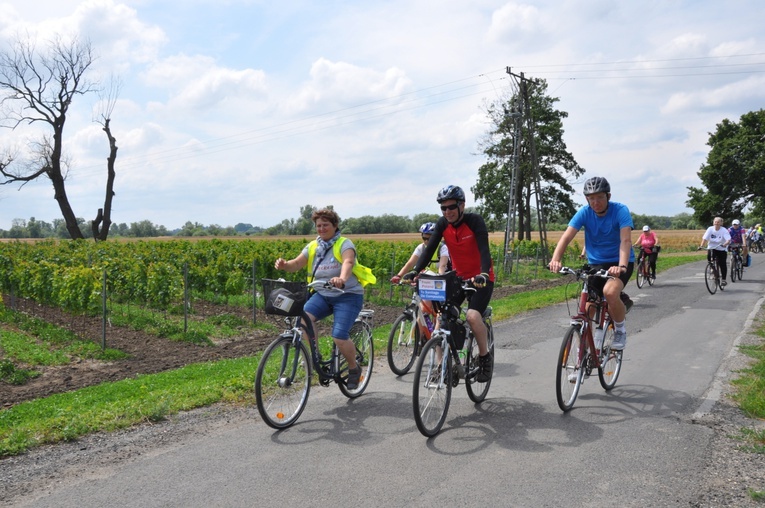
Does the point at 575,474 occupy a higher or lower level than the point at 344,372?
lower

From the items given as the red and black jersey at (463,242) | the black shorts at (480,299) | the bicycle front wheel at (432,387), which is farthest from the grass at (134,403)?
the red and black jersey at (463,242)

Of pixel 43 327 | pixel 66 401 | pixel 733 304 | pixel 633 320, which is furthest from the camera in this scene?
pixel 43 327

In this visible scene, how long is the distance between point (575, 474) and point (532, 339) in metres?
5.83

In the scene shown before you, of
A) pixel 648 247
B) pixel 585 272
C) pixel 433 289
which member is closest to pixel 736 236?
pixel 648 247

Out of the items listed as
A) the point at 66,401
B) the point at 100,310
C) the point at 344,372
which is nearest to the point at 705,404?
the point at 344,372

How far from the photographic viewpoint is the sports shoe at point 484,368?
5.98m

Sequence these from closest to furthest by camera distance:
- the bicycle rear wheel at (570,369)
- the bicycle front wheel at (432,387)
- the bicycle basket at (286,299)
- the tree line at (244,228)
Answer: the bicycle front wheel at (432,387) < the bicycle basket at (286,299) < the bicycle rear wheel at (570,369) < the tree line at (244,228)

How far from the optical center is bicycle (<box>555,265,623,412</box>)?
5836 millimetres

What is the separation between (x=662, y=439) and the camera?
16.6 ft

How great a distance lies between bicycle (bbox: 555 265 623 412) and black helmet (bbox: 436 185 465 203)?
1.22 m

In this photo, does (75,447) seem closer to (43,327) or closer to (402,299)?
(43,327)

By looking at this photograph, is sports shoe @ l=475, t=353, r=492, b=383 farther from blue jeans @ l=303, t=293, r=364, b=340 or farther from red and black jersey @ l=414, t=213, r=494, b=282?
blue jeans @ l=303, t=293, r=364, b=340

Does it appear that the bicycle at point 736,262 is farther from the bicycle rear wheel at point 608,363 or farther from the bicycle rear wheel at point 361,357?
the bicycle rear wheel at point 361,357

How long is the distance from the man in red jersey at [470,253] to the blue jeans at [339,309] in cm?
59
